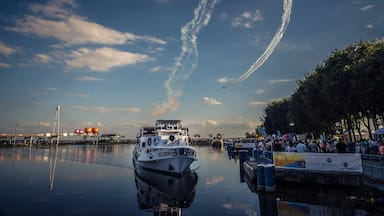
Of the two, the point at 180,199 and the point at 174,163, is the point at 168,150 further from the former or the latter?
the point at 180,199

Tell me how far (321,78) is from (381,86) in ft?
34.6

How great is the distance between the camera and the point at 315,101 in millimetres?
41844

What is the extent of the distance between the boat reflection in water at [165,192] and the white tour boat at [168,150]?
4.26ft

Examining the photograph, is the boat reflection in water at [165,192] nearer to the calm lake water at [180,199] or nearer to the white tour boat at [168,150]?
the calm lake water at [180,199]

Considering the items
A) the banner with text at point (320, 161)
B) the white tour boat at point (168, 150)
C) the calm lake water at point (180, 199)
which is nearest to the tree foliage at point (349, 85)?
the banner with text at point (320, 161)

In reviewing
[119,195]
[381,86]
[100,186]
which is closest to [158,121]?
[100,186]

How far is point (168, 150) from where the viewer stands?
107ft

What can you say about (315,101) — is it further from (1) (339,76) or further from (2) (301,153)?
(2) (301,153)

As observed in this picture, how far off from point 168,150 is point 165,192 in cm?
891

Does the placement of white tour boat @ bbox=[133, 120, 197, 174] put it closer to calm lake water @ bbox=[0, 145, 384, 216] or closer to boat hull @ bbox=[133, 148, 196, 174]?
boat hull @ bbox=[133, 148, 196, 174]

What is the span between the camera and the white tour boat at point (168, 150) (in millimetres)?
31891

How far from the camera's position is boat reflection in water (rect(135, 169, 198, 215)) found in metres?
19.0

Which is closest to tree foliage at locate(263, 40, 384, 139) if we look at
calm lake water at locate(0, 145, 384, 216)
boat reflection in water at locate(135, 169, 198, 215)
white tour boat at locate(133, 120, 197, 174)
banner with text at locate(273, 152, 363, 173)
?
banner with text at locate(273, 152, 363, 173)

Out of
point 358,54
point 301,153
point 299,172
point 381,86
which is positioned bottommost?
point 299,172
